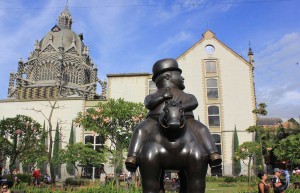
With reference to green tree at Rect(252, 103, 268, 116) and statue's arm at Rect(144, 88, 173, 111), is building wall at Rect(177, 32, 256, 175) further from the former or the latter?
statue's arm at Rect(144, 88, 173, 111)

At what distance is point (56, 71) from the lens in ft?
194

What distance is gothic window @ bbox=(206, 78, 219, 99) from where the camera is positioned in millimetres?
32719

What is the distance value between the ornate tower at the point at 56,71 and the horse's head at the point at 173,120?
177ft

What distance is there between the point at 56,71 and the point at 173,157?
59.1 meters

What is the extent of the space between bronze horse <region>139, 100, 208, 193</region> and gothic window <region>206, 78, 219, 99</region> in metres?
30.0

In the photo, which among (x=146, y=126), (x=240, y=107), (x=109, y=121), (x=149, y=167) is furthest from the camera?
(x=240, y=107)

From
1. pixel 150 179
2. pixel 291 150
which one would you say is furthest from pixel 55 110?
pixel 150 179

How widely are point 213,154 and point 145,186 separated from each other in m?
0.83

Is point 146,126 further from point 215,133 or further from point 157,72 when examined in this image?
point 215,133

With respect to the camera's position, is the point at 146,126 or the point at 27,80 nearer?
the point at 146,126

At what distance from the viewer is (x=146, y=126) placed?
3506 mm

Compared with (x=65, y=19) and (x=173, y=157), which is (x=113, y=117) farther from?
(x=65, y=19)

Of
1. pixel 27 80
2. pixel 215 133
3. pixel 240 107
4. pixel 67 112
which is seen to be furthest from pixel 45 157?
pixel 27 80

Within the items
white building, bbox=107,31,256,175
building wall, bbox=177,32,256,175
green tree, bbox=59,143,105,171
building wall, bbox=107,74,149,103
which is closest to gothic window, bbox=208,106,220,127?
white building, bbox=107,31,256,175
